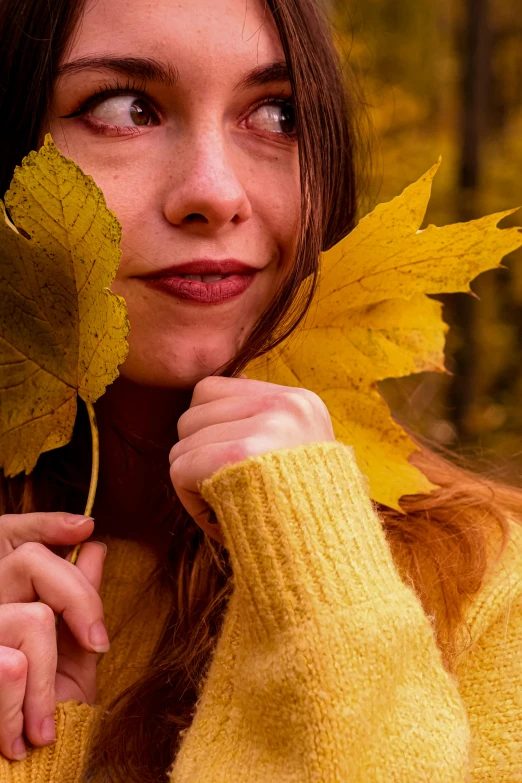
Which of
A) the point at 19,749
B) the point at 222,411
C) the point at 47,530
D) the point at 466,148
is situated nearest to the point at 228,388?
the point at 222,411

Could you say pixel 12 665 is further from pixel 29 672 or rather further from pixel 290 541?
pixel 290 541

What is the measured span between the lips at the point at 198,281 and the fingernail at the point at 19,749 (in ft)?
2.20

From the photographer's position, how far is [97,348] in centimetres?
114

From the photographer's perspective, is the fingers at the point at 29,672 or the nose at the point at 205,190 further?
the nose at the point at 205,190

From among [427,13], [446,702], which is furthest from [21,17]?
[427,13]

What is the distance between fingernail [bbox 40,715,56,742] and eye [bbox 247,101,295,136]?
94cm

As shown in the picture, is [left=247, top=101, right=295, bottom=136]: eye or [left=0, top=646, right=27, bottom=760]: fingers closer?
[left=0, top=646, right=27, bottom=760]: fingers

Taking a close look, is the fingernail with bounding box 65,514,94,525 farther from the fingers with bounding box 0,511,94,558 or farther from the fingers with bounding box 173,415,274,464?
Answer: the fingers with bounding box 173,415,274,464

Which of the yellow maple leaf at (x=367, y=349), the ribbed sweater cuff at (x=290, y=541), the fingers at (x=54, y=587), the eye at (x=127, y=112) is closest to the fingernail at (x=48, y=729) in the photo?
the fingers at (x=54, y=587)

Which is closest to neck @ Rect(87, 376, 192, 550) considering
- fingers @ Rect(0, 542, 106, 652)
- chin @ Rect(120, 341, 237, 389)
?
chin @ Rect(120, 341, 237, 389)

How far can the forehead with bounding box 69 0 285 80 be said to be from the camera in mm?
1331

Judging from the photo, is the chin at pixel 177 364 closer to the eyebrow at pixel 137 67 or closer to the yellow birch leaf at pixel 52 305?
the yellow birch leaf at pixel 52 305

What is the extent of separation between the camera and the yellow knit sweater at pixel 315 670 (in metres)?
1.05

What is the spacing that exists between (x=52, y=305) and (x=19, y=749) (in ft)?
1.93
